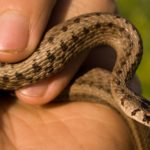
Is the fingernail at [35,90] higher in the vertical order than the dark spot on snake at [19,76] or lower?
lower

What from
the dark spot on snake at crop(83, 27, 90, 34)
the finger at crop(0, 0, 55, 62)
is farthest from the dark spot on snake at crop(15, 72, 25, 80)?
the dark spot on snake at crop(83, 27, 90, 34)

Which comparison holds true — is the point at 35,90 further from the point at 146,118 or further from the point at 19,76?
the point at 146,118

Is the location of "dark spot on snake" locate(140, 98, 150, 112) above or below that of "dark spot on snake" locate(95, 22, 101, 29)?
below

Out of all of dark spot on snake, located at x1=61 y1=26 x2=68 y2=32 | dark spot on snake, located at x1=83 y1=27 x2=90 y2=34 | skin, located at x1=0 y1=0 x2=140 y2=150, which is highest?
dark spot on snake, located at x1=83 y1=27 x2=90 y2=34

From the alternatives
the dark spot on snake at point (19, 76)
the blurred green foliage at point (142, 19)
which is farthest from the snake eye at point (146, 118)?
the blurred green foliage at point (142, 19)

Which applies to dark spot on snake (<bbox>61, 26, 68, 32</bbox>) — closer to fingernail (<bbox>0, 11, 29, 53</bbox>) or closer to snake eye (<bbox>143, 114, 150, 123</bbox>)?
fingernail (<bbox>0, 11, 29, 53</bbox>)

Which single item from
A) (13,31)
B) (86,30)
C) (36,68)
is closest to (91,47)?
(86,30)

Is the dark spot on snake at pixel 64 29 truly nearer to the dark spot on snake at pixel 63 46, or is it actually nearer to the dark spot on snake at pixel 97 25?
the dark spot on snake at pixel 63 46
